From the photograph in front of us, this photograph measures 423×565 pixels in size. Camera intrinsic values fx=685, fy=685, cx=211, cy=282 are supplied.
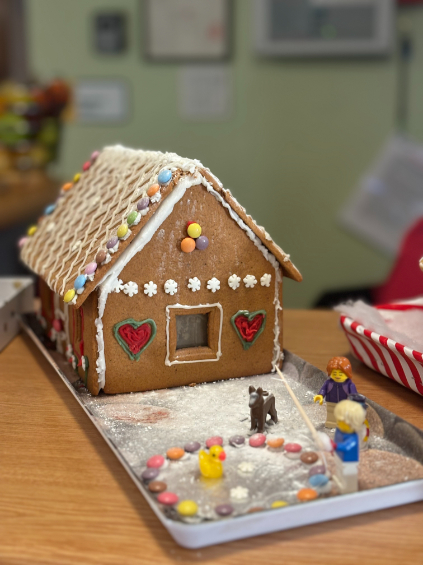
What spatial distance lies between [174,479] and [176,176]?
0.44m

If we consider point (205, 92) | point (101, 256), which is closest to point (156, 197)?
point (101, 256)

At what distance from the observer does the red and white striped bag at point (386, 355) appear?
101cm

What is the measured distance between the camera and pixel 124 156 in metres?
1.26

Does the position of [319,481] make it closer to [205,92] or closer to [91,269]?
[91,269]

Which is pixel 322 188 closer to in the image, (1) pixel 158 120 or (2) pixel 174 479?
(1) pixel 158 120

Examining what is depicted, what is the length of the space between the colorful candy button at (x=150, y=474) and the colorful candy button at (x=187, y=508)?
0.07 m

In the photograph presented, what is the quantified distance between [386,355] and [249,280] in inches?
9.8

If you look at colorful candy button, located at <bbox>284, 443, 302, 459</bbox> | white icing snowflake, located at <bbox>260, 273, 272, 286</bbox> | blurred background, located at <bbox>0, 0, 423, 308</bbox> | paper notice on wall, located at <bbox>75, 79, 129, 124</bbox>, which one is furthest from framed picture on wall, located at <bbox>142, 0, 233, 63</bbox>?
colorful candy button, located at <bbox>284, 443, 302, 459</bbox>

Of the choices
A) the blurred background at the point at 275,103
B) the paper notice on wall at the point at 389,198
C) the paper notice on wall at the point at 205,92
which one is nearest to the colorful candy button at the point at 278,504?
the blurred background at the point at 275,103

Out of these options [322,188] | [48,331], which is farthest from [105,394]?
[322,188]

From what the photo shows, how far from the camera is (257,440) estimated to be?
2.89ft

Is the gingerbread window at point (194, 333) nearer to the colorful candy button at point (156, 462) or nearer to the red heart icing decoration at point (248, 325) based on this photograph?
the red heart icing decoration at point (248, 325)

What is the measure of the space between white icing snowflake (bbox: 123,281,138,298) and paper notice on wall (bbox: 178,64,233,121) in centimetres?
231

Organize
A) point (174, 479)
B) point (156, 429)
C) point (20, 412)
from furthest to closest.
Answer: point (20, 412) < point (156, 429) < point (174, 479)
